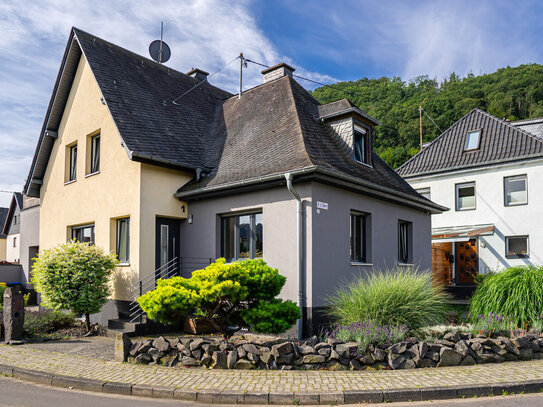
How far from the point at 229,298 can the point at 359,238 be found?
17.1 feet

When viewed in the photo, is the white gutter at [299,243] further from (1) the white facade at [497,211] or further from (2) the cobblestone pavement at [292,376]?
(1) the white facade at [497,211]

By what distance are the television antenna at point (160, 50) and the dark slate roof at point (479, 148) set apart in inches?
517

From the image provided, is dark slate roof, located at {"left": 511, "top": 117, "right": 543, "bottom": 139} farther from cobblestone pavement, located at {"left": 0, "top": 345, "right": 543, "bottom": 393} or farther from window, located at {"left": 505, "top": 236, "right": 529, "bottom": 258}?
cobblestone pavement, located at {"left": 0, "top": 345, "right": 543, "bottom": 393}

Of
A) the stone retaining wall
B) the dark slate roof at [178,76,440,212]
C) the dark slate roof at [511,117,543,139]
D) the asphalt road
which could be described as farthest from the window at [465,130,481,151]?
the asphalt road

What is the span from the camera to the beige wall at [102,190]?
12.0m

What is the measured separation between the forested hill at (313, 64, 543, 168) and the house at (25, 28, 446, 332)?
773 inches

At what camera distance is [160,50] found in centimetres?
1867

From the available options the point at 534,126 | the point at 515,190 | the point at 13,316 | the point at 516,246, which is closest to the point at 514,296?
the point at 13,316

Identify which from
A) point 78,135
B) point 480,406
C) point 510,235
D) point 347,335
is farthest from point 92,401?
point 510,235

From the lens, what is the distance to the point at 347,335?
8.16 meters

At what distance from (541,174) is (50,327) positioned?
19.5 m

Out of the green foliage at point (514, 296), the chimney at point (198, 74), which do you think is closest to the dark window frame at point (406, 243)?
the green foliage at point (514, 296)

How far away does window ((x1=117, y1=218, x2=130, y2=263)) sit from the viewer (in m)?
12.9

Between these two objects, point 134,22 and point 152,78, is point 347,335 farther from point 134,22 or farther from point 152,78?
point 152,78
